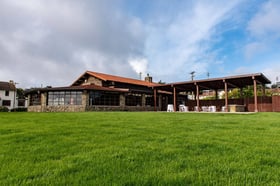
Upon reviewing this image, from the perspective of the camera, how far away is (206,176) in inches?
78.0

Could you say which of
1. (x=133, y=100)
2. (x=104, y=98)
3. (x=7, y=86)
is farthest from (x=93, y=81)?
(x=7, y=86)

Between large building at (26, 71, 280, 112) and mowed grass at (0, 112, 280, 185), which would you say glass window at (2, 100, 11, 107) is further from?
mowed grass at (0, 112, 280, 185)

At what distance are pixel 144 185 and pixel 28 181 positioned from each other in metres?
1.15

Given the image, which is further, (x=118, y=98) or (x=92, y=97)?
(x=118, y=98)

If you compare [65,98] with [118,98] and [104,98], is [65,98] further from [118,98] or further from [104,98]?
[118,98]

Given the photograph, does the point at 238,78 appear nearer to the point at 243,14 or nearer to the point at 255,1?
the point at 243,14

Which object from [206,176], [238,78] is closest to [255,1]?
[238,78]

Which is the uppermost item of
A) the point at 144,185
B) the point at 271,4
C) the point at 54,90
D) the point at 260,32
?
the point at 260,32

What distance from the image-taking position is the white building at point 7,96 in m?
37.0

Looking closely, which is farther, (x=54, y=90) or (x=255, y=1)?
(x=54, y=90)

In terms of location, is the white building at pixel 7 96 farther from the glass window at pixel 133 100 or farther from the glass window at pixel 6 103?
the glass window at pixel 133 100

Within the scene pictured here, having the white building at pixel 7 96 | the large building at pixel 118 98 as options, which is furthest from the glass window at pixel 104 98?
the white building at pixel 7 96

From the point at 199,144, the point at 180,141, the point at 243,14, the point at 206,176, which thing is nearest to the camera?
the point at 206,176

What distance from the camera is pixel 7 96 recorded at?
37812mm
